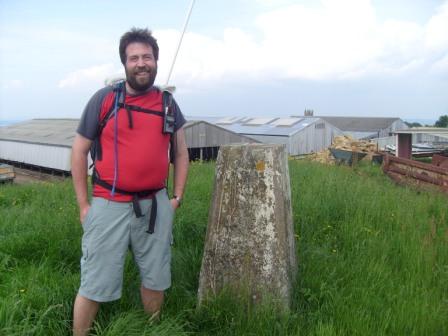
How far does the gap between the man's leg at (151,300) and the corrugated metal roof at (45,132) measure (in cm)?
2489

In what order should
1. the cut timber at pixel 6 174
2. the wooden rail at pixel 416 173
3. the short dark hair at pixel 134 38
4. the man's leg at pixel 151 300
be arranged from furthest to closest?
the cut timber at pixel 6 174
the wooden rail at pixel 416 173
the man's leg at pixel 151 300
the short dark hair at pixel 134 38

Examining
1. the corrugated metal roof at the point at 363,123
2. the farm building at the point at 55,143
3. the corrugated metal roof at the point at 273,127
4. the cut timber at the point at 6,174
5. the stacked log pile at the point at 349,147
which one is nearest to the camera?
the stacked log pile at the point at 349,147

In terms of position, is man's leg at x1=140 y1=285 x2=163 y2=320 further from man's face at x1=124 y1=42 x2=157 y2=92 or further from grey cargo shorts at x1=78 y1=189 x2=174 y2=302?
man's face at x1=124 y1=42 x2=157 y2=92

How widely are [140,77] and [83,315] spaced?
146 cm

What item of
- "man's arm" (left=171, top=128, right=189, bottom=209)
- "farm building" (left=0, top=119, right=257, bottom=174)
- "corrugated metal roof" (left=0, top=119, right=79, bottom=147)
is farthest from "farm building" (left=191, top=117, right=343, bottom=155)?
"man's arm" (left=171, top=128, right=189, bottom=209)

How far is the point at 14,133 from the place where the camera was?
35031mm

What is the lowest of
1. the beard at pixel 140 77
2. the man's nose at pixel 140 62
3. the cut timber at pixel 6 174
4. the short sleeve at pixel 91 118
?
the cut timber at pixel 6 174

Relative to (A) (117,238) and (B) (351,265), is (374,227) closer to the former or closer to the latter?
(B) (351,265)

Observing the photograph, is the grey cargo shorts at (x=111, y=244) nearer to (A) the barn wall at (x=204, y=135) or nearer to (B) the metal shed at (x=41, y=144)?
(A) the barn wall at (x=204, y=135)

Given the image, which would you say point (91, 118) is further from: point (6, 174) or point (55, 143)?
point (55, 143)

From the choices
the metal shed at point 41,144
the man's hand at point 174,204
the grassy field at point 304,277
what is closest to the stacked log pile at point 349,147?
the grassy field at point 304,277

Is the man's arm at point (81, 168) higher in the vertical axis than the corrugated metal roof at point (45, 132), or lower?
lower

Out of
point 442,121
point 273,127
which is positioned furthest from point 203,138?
point 442,121

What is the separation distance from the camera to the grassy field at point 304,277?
2.54 m
